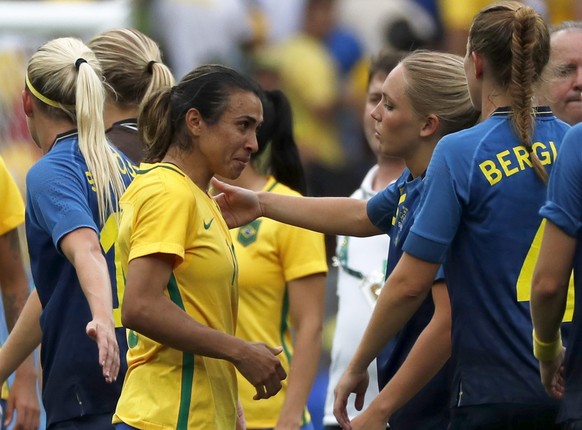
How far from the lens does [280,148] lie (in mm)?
6266

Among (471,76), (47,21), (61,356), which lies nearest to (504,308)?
(471,76)

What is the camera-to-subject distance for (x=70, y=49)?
499 cm

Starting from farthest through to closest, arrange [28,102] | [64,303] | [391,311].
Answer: [28,102]
[64,303]
[391,311]

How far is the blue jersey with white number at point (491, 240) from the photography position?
405 cm

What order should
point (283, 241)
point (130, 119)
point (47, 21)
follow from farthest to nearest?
point (47, 21)
point (283, 241)
point (130, 119)

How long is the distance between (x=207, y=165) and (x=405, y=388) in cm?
93

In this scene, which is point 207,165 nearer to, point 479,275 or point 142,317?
point 142,317

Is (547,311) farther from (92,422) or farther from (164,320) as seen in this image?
(92,422)

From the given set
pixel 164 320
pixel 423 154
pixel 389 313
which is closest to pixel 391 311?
pixel 389 313

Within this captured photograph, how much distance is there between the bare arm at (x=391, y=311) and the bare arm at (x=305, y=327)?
1.28 meters

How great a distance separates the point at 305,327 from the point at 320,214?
1.00m

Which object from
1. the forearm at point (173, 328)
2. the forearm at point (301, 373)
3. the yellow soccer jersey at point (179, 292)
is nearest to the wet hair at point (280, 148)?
the forearm at point (301, 373)

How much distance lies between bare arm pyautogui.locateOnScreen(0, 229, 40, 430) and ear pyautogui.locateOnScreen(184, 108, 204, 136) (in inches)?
67.3

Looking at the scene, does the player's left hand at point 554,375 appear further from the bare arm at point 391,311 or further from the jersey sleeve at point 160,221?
the jersey sleeve at point 160,221
